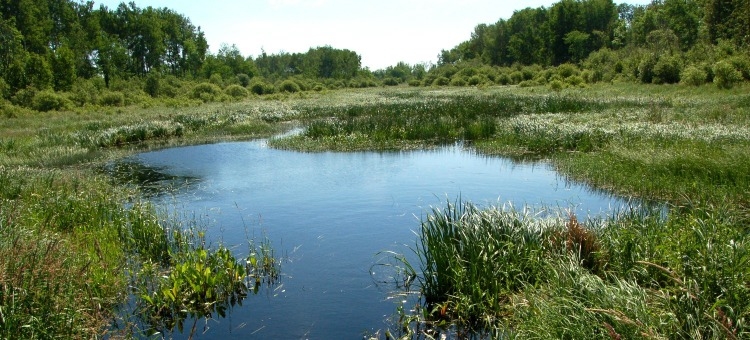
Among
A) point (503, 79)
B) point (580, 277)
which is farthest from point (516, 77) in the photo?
point (580, 277)

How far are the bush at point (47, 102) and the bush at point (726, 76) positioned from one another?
136ft

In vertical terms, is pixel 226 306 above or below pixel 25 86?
below

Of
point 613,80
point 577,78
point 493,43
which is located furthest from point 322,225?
point 493,43

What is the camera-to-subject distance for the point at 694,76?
1320 inches

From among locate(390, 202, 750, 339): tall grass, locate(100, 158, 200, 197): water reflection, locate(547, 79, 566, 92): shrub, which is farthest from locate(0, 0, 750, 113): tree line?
locate(390, 202, 750, 339): tall grass

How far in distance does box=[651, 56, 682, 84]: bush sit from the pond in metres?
23.2

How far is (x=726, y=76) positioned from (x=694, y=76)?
3522 mm

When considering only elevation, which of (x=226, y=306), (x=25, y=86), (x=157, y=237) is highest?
(x=25, y=86)

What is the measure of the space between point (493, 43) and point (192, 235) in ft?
320

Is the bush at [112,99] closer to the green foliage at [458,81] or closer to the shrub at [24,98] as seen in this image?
the shrub at [24,98]

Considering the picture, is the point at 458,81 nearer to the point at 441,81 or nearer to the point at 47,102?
the point at 441,81

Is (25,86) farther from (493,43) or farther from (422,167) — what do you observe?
(493,43)

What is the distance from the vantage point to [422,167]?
18.5m

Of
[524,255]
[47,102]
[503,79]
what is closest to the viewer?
[524,255]
